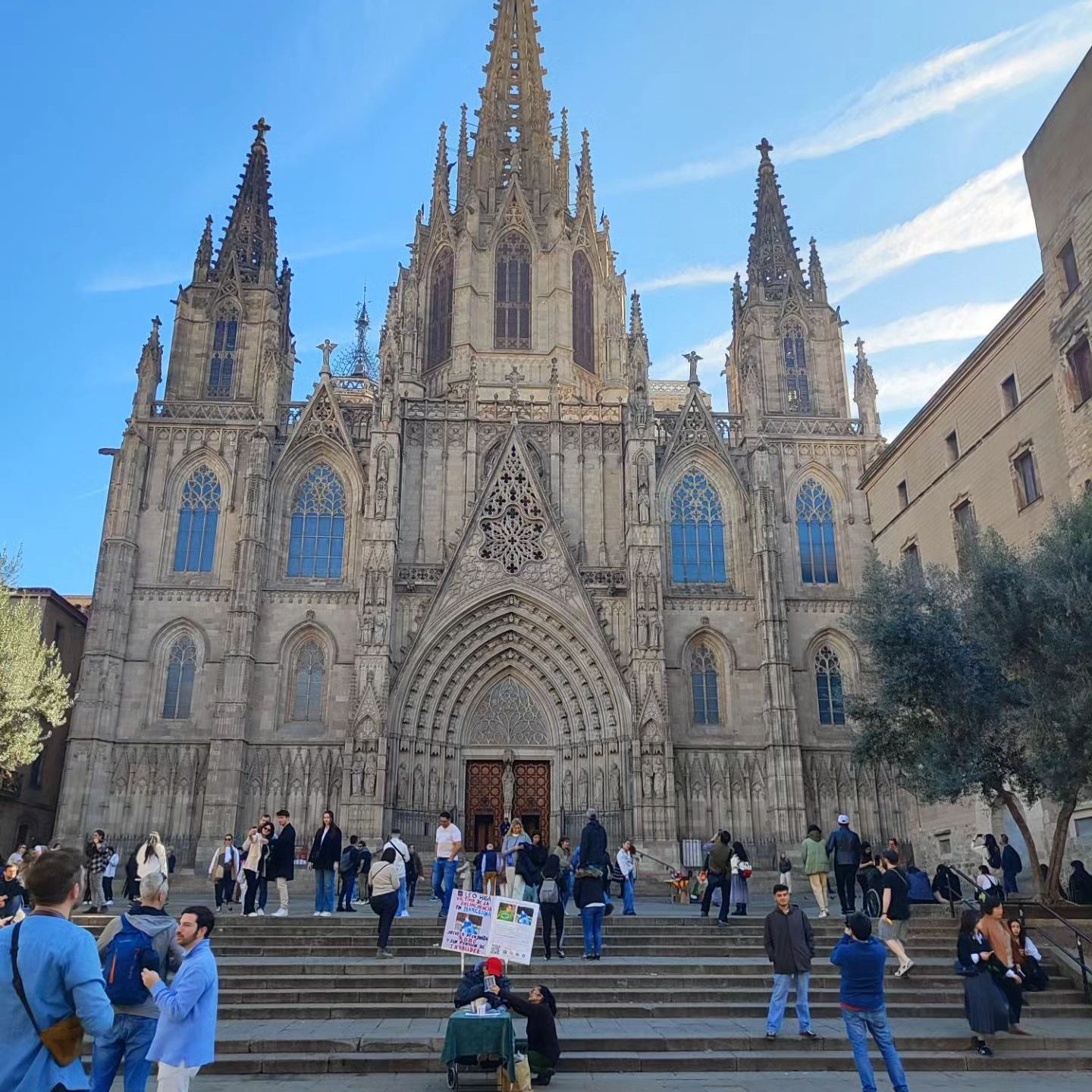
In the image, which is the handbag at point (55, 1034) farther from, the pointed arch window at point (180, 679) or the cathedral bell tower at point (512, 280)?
the cathedral bell tower at point (512, 280)

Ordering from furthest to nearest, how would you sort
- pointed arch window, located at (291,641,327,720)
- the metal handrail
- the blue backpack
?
pointed arch window, located at (291,641,327,720)
the metal handrail
the blue backpack

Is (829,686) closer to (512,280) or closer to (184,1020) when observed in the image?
(512,280)

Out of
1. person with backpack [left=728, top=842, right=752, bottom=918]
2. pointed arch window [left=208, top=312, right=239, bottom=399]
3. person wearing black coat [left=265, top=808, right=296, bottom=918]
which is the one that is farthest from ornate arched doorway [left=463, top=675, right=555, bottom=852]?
pointed arch window [left=208, top=312, right=239, bottom=399]

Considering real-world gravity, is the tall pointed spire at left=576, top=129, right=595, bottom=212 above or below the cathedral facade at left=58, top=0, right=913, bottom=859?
above

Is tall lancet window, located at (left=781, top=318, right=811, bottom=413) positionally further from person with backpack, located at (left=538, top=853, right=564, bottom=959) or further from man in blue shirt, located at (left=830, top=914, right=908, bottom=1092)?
man in blue shirt, located at (left=830, top=914, right=908, bottom=1092)

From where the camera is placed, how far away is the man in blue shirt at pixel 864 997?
8227mm

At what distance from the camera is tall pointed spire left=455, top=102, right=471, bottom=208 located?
42.3 metres

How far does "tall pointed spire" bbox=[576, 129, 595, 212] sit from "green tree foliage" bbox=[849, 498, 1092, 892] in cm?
2754

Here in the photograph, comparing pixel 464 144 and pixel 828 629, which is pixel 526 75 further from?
pixel 828 629

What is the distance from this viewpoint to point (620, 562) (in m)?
33.1

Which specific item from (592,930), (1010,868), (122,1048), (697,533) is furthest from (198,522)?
(122,1048)

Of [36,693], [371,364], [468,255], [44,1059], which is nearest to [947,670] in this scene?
[44,1059]

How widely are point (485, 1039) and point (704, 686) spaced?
24877 millimetres

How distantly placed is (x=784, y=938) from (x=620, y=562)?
22903mm
